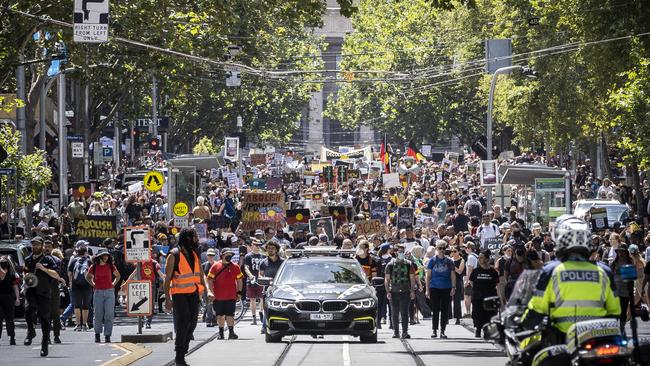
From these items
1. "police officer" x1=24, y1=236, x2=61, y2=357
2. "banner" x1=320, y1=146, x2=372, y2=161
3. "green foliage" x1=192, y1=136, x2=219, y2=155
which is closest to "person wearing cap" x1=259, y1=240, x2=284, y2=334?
"police officer" x1=24, y1=236, x2=61, y2=357

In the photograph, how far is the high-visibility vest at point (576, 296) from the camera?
36.4 ft

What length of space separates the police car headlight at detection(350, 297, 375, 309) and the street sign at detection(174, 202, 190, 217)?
736 inches

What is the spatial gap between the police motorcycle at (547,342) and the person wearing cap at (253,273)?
56.7 feet

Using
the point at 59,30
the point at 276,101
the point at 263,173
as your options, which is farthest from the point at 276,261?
the point at 276,101

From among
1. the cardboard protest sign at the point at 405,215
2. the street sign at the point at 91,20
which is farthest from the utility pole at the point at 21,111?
the street sign at the point at 91,20

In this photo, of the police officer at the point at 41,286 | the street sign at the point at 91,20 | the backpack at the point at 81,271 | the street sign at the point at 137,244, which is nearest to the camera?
the police officer at the point at 41,286

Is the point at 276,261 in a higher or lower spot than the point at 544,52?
lower

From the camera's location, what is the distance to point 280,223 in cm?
4256

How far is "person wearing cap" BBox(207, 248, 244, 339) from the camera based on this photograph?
1018 inches

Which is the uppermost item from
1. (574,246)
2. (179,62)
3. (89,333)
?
(179,62)

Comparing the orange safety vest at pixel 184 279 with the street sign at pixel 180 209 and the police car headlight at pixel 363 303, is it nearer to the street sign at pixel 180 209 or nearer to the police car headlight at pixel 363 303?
the police car headlight at pixel 363 303

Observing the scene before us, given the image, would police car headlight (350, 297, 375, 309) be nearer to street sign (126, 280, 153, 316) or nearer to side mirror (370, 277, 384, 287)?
side mirror (370, 277, 384, 287)

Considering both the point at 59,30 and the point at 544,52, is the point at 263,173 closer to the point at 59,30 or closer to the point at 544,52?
the point at 544,52

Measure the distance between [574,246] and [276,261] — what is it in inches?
639
